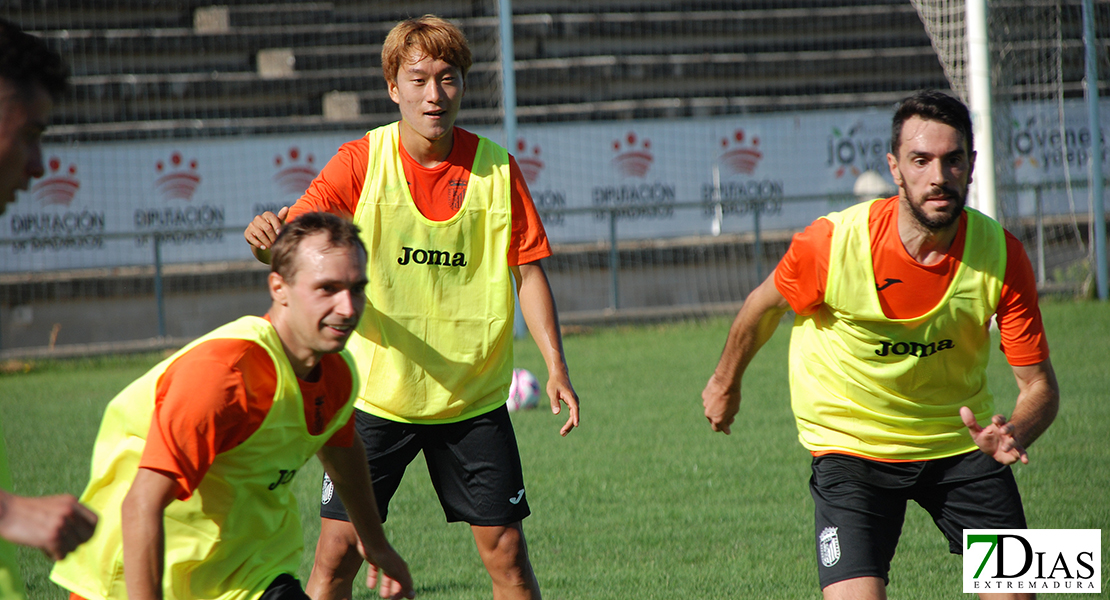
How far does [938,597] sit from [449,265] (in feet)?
8.39

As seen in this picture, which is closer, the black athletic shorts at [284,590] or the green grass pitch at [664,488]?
the black athletic shorts at [284,590]

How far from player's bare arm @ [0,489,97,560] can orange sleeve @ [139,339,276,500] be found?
497 mm

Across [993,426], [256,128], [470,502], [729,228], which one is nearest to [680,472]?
[470,502]

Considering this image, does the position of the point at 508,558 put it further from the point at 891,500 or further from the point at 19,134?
the point at 19,134

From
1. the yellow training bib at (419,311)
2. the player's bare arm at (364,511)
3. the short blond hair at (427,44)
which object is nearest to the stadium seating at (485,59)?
the short blond hair at (427,44)

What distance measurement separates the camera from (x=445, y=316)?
147 inches

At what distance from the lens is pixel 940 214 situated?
315 centimetres

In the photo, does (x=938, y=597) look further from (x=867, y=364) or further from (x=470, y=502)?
(x=470, y=502)

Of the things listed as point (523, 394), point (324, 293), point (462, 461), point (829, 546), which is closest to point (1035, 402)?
point (829, 546)

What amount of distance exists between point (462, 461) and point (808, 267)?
1.44 m

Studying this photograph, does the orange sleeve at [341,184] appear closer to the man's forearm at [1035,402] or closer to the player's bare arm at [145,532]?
the player's bare arm at [145,532]

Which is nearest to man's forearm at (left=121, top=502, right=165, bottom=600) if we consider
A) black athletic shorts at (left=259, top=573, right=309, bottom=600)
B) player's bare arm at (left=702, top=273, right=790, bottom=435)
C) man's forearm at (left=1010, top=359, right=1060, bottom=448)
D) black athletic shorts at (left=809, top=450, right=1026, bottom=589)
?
black athletic shorts at (left=259, top=573, right=309, bottom=600)

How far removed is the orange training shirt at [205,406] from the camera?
2342 mm

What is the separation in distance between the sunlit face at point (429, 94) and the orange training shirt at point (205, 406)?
1392 millimetres
